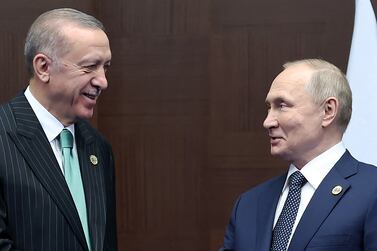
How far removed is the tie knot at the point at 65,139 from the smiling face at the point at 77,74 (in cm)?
4

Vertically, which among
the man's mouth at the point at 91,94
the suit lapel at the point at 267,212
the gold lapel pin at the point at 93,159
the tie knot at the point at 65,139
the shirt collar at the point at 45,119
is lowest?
the suit lapel at the point at 267,212

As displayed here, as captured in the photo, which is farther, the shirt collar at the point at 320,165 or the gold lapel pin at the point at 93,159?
the gold lapel pin at the point at 93,159

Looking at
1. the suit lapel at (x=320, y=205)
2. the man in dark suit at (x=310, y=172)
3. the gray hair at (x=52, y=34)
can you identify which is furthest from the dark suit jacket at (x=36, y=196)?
the suit lapel at (x=320, y=205)

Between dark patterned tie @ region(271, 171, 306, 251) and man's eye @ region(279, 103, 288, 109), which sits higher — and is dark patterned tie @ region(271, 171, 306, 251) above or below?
below

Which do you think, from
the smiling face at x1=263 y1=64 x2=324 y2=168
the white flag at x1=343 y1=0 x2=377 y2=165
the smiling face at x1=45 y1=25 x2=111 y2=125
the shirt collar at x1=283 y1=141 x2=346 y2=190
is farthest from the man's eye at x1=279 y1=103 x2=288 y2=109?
the white flag at x1=343 y1=0 x2=377 y2=165

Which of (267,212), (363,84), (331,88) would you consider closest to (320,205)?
(267,212)

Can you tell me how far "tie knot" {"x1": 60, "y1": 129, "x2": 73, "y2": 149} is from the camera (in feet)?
7.22

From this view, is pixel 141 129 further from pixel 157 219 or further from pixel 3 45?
pixel 3 45

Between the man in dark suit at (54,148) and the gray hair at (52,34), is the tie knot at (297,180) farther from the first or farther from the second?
the gray hair at (52,34)

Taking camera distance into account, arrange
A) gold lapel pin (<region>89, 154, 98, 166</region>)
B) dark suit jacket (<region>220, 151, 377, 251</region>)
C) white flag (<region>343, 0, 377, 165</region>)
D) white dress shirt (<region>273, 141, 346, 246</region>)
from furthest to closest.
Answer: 1. white flag (<region>343, 0, 377, 165</region>)
2. gold lapel pin (<region>89, 154, 98, 166</region>)
3. white dress shirt (<region>273, 141, 346, 246</region>)
4. dark suit jacket (<region>220, 151, 377, 251</region>)

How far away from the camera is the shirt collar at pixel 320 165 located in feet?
7.01

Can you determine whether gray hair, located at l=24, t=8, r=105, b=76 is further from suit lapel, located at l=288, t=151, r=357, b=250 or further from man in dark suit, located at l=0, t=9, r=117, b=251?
suit lapel, located at l=288, t=151, r=357, b=250

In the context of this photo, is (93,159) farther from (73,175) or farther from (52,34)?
(52,34)

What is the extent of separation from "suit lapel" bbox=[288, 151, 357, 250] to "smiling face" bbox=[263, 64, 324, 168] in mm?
78
